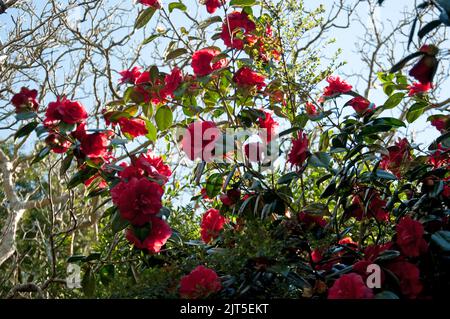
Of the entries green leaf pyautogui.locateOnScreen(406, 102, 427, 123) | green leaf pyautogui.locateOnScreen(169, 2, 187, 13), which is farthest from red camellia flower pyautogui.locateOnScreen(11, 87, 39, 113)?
green leaf pyautogui.locateOnScreen(406, 102, 427, 123)

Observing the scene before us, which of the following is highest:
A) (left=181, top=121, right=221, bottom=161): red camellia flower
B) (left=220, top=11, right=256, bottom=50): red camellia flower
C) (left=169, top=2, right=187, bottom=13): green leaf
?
(left=169, top=2, right=187, bottom=13): green leaf

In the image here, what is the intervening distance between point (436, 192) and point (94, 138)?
1024 millimetres

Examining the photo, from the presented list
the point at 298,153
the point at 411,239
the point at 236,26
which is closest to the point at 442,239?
the point at 411,239

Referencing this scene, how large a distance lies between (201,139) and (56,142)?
488mm

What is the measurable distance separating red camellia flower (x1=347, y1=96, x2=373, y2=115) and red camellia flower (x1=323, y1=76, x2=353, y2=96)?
0.06 metres

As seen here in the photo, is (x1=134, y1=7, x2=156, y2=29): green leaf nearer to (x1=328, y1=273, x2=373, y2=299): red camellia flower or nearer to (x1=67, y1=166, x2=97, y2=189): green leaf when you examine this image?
(x1=67, y1=166, x2=97, y2=189): green leaf

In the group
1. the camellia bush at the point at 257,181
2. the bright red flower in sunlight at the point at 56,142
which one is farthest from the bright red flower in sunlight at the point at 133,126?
the bright red flower in sunlight at the point at 56,142

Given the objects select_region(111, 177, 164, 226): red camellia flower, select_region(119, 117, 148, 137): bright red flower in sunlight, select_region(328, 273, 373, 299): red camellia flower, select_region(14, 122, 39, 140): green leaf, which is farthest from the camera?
select_region(119, 117, 148, 137): bright red flower in sunlight

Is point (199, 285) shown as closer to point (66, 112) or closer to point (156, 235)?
point (156, 235)

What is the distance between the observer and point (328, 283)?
1.47m

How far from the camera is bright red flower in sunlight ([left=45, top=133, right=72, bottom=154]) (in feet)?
6.19

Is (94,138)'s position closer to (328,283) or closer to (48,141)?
(48,141)
